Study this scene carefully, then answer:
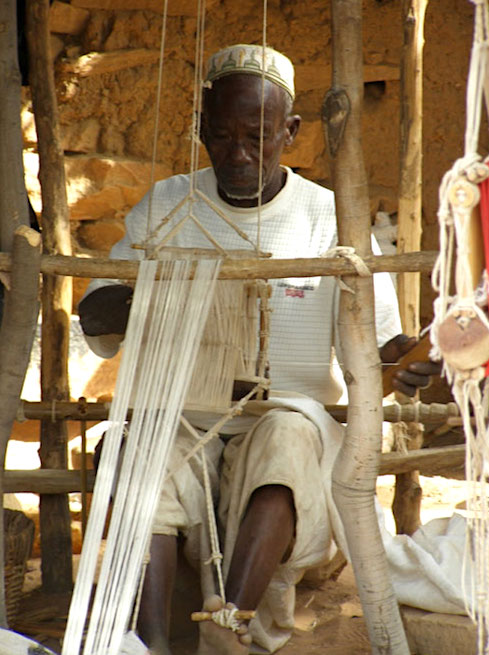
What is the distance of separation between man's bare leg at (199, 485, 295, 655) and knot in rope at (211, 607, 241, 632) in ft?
0.04

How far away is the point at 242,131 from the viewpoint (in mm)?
3064

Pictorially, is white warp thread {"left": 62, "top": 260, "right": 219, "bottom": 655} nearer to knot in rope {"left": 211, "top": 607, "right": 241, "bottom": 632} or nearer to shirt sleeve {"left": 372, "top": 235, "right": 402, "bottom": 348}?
knot in rope {"left": 211, "top": 607, "right": 241, "bottom": 632}

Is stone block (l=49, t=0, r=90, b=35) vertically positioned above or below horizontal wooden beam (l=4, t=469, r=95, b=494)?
above

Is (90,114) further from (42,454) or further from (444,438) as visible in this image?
(444,438)

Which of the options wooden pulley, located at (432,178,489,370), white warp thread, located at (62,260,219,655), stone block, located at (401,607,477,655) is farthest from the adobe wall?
wooden pulley, located at (432,178,489,370)

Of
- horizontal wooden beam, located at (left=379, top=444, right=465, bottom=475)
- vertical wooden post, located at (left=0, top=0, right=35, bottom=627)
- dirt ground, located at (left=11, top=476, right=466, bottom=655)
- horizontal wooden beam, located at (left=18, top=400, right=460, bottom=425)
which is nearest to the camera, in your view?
vertical wooden post, located at (left=0, top=0, right=35, bottom=627)

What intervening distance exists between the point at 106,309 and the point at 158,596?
0.84 m

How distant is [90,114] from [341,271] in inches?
118

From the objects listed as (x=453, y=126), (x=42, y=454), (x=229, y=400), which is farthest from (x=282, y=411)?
(x=453, y=126)

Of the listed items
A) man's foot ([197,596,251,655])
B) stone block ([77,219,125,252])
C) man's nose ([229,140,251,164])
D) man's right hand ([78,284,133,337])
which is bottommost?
man's foot ([197,596,251,655])

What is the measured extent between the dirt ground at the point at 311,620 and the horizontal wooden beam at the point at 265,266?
109 centimetres

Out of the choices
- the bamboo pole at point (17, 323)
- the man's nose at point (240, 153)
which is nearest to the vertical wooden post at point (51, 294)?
the man's nose at point (240, 153)

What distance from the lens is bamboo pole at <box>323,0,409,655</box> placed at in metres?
2.50

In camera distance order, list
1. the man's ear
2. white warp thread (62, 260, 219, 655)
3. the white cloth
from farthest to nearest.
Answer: the man's ear < the white cloth < white warp thread (62, 260, 219, 655)
